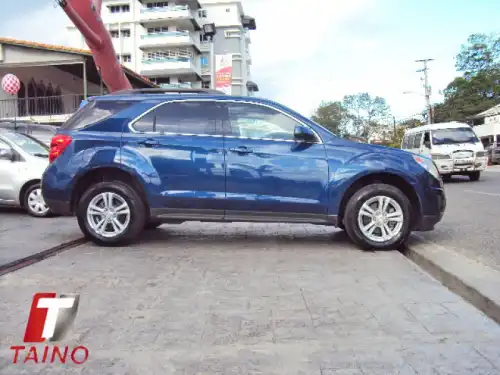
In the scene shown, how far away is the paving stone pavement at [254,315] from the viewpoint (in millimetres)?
2992

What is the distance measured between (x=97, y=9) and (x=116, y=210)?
12.2 meters

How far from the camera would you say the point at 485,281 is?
4277 millimetres

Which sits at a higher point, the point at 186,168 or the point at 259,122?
the point at 259,122

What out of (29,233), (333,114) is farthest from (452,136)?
(333,114)

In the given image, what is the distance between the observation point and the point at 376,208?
607 cm

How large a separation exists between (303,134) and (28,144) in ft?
18.9

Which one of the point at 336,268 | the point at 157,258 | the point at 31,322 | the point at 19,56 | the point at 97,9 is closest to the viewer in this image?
the point at 31,322

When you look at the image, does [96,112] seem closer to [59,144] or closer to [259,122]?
[59,144]

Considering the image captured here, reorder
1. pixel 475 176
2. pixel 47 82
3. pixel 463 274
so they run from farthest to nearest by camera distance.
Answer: pixel 47 82 < pixel 475 176 < pixel 463 274

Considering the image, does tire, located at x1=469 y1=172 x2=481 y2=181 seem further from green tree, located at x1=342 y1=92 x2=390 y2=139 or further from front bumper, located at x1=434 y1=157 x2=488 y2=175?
green tree, located at x1=342 y1=92 x2=390 y2=139

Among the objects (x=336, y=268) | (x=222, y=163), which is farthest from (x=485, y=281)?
(x=222, y=163)

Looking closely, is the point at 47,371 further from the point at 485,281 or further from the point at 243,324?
the point at 485,281

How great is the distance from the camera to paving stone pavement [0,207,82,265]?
6011mm

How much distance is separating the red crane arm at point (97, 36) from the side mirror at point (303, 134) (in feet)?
34.7
